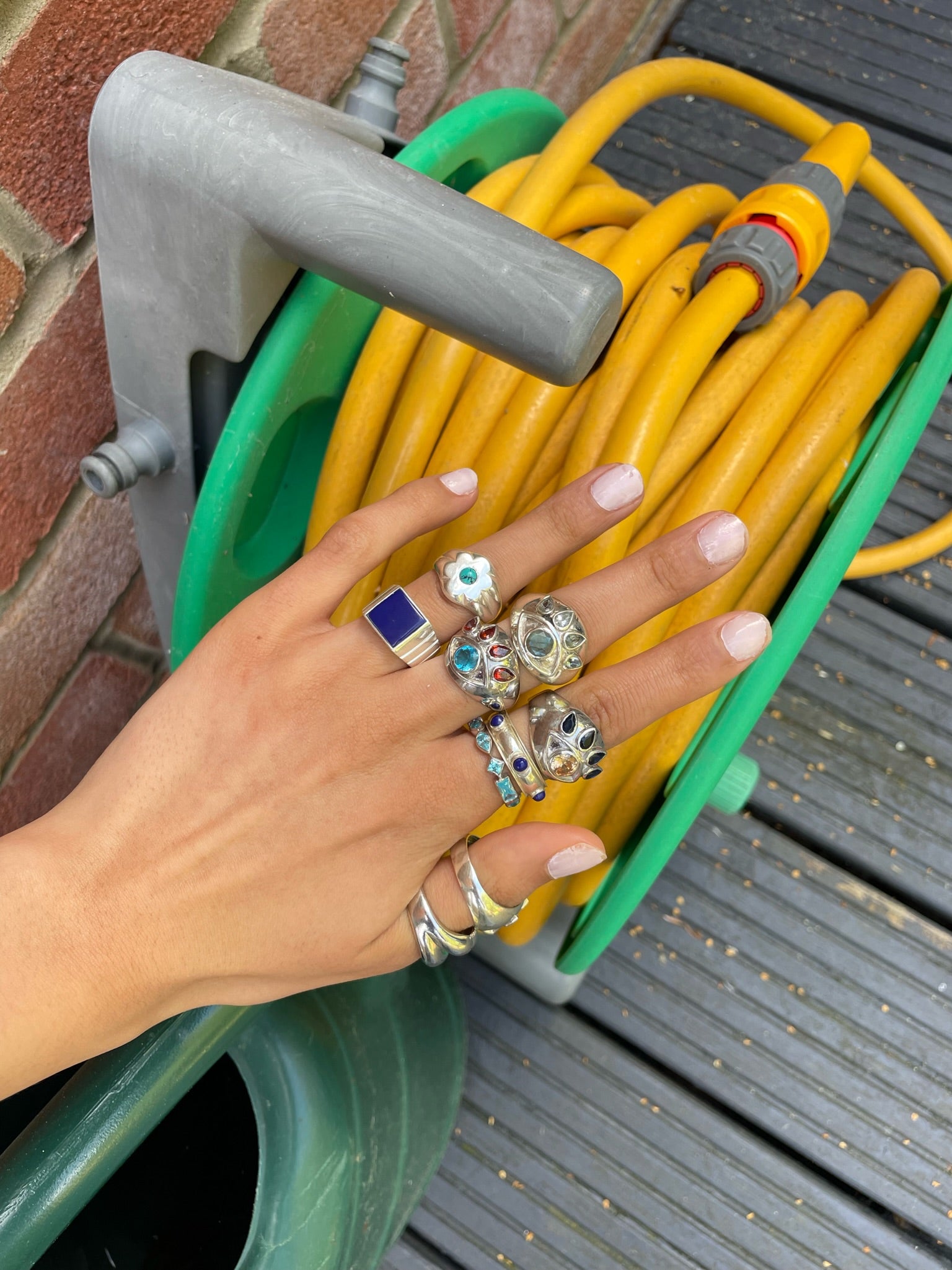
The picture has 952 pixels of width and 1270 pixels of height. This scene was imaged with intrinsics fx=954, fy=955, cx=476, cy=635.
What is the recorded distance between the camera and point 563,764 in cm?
49

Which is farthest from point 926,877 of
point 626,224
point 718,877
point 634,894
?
point 626,224

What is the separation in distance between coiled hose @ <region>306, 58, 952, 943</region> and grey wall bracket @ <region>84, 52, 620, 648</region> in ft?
0.33

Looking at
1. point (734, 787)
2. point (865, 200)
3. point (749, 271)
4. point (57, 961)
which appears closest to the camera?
point (57, 961)

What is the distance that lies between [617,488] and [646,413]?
0.06m

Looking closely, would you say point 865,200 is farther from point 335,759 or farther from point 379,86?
point 335,759

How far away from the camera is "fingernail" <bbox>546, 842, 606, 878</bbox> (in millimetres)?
489

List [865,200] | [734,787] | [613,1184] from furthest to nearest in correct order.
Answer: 1. [865,200]
2. [613,1184]
3. [734,787]

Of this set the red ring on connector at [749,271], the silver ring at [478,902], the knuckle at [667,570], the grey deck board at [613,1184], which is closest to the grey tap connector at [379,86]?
the red ring on connector at [749,271]

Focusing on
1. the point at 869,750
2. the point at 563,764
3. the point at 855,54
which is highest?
the point at 855,54

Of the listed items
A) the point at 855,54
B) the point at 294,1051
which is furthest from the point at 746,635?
the point at 855,54

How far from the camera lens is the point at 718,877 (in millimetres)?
904

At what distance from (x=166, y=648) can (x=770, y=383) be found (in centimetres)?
51

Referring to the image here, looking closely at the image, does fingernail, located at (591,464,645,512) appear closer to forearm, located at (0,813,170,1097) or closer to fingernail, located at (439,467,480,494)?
fingernail, located at (439,467,480,494)

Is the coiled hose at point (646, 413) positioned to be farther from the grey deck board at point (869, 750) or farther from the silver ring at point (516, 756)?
the grey deck board at point (869, 750)
